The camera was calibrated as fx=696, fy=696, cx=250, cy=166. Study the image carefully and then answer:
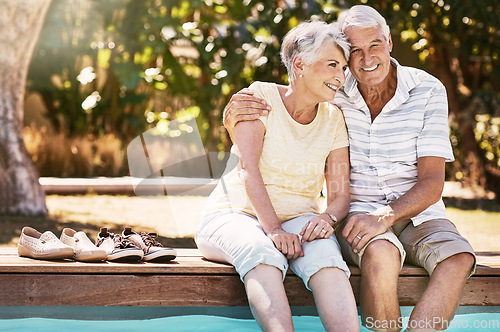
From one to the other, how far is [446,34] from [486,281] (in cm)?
709

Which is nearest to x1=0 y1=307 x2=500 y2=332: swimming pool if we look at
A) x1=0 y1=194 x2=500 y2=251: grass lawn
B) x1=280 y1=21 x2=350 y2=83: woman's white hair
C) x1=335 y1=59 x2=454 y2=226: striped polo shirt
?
x1=335 y1=59 x2=454 y2=226: striped polo shirt

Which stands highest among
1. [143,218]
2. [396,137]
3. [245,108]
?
[245,108]

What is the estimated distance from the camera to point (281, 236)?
3025 mm

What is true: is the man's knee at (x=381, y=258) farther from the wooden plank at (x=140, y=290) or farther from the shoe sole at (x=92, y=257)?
the shoe sole at (x=92, y=257)

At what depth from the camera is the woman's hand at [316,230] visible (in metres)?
3.05

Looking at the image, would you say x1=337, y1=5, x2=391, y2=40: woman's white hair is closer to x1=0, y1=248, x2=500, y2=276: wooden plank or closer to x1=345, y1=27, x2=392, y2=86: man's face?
x1=345, y1=27, x2=392, y2=86: man's face

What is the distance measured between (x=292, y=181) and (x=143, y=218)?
4022mm

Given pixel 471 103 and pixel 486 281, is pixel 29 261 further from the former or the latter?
pixel 471 103

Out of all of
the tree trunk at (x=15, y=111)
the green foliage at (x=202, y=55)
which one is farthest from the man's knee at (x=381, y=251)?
the green foliage at (x=202, y=55)

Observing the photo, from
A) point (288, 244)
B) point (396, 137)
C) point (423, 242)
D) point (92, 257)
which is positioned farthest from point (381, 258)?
point (92, 257)

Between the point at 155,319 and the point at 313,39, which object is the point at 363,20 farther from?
the point at 155,319

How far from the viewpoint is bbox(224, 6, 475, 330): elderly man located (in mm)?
2998

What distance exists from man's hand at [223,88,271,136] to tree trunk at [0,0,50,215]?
13.4ft

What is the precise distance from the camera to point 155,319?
326 centimetres
